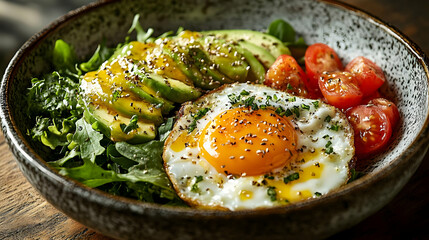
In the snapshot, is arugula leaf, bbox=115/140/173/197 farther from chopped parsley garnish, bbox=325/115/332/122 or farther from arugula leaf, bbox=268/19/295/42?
arugula leaf, bbox=268/19/295/42

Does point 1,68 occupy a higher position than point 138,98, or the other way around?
point 138,98

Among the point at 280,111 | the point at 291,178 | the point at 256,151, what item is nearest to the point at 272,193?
the point at 291,178

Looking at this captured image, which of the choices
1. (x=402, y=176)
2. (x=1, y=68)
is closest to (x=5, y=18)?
(x=1, y=68)

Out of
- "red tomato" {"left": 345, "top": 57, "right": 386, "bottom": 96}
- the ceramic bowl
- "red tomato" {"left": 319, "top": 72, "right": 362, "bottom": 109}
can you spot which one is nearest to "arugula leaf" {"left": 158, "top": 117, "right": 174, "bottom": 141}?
the ceramic bowl

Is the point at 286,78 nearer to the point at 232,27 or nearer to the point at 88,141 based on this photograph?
the point at 232,27

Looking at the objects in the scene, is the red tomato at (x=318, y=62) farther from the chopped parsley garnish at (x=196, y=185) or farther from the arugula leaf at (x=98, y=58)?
the arugula leaf at (x=98, y=58)

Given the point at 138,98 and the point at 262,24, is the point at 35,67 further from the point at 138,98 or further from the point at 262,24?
the point at 262,24
